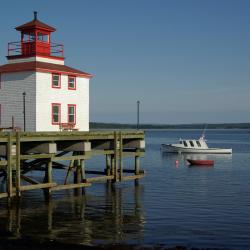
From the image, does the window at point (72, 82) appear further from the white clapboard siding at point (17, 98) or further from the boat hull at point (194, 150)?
the boat hull at point (194, 150)

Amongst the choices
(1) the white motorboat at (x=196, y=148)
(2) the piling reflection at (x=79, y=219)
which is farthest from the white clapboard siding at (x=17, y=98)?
(1) the white motorboat at (x=196, y=148)

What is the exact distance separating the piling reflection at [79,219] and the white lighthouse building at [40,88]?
4.85 meters

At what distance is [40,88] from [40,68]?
118 centimetres

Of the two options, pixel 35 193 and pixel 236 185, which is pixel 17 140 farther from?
pixel 236 185

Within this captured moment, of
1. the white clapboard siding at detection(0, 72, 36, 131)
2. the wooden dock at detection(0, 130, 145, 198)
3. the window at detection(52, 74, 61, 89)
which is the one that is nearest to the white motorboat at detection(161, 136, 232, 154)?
the wooden dock at detection(0, 130, 145, 198)

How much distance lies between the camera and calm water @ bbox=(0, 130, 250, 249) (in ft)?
66.4

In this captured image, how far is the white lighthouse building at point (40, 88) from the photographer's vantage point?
96.4 feet

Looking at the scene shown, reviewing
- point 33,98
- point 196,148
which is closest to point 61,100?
point 33,98

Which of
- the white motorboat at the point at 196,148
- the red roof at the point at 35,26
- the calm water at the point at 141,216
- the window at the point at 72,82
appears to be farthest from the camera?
the white motorboat at the point at 196,148

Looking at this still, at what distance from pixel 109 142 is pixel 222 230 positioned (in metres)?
12.5

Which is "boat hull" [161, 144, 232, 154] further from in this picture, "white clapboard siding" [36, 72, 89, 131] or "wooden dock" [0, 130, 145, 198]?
"white clapboard siding" [36, 72, 89, 131]

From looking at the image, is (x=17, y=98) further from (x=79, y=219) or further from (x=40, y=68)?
(x=79, y=219)

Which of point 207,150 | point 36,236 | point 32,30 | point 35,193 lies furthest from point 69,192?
point 207,150

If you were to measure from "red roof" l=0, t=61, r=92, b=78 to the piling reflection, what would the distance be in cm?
790
